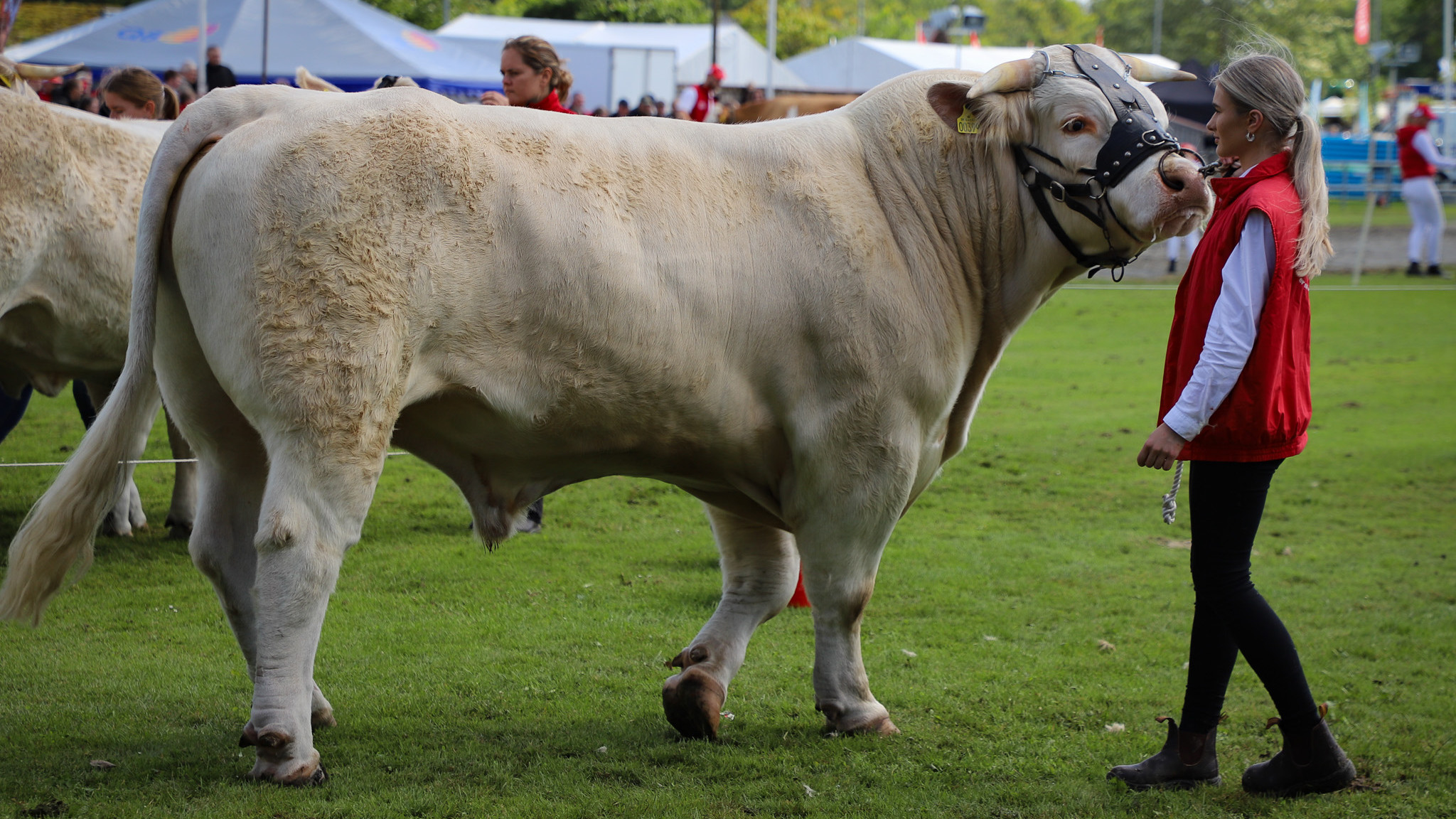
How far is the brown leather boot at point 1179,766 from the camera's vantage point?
13.0 ft

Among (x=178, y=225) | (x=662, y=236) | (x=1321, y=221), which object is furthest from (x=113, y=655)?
(x=1321, y=221)

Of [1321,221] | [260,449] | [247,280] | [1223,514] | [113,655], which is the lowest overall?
[113,655]

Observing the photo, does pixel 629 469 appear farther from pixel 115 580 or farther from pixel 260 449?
pixel 115 580

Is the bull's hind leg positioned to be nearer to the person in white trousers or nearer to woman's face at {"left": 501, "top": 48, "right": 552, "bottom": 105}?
woman's face at {"left": 501, "top": 48, "right": 552, "bottom": 105}

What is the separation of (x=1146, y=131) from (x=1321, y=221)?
584mm

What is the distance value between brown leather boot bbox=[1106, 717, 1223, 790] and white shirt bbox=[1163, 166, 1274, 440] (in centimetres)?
101

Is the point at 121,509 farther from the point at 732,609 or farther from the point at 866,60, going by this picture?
the point at 866,60

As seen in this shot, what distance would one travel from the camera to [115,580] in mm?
5934

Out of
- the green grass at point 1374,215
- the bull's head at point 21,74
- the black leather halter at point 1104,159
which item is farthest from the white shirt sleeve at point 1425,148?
the bull's head at point 21,74

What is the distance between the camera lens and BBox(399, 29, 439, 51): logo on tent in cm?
2483

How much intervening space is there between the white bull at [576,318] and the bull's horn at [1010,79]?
0.04ft

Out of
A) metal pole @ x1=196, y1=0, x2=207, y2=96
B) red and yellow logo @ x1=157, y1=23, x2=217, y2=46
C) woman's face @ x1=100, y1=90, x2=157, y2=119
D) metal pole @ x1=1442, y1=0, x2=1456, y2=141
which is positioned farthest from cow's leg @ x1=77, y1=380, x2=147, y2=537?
metal pole @ x1=1442, y1=0, x2=1456, y2=141

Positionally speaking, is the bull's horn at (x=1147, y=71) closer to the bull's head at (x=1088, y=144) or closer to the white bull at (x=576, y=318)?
the bull's head at (x=1088, y=144)

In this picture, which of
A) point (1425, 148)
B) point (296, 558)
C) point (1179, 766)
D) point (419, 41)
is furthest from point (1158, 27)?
point (296, 558)
